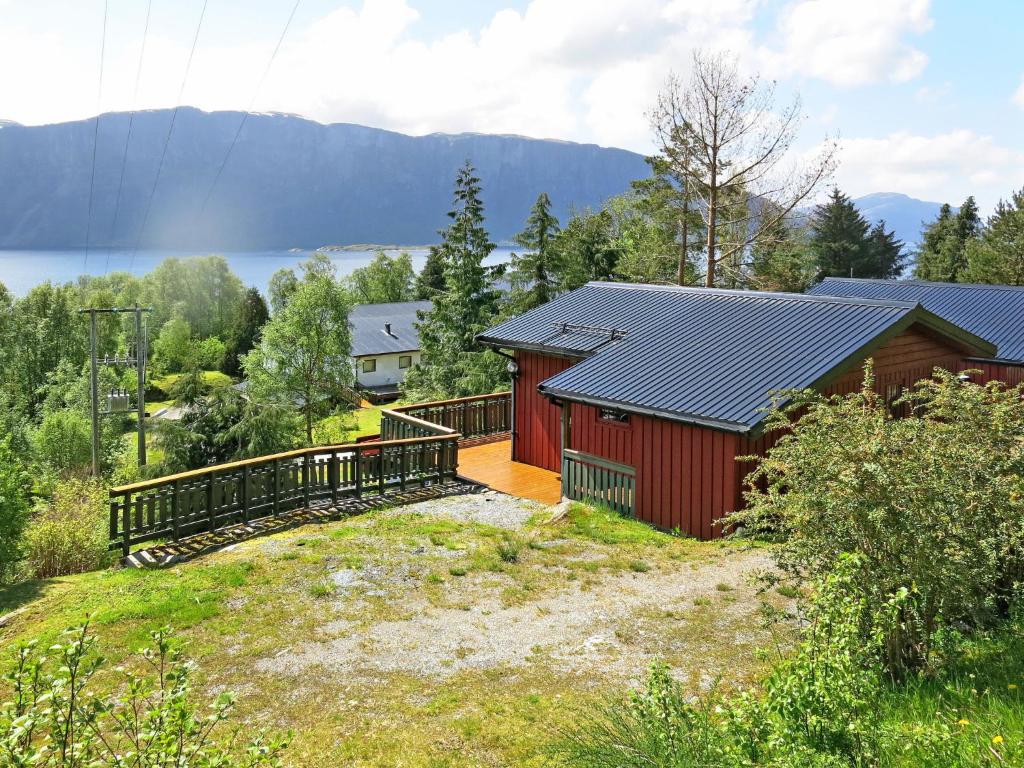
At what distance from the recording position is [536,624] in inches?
296

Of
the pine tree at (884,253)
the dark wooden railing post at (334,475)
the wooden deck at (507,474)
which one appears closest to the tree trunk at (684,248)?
the wooden deck at (507,474)

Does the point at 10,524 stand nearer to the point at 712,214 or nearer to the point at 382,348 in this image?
the point at 712,214

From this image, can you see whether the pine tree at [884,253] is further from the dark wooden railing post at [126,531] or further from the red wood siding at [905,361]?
the dark wooden railing post at [126,531]

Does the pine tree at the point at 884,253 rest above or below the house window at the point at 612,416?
above

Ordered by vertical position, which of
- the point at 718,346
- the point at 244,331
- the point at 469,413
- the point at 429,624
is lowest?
the point at 429,624

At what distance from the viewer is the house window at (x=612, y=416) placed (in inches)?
482

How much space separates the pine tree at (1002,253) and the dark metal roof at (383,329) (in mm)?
36518

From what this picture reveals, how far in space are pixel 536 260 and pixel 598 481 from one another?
66.2ft

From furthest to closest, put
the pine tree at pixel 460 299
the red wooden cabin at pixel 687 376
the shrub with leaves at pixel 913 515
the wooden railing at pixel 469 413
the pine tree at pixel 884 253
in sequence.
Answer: the pine tree at pixel 884 253
the pine tree at pixel 460 299
the wooden railing at pixel 469 413
the red wooden cabin at pixel 687 376
the shrub with leaves at pixel 913 515

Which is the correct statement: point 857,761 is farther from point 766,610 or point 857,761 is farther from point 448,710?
point 448,710

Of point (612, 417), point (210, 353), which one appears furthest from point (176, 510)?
point (210, 353)

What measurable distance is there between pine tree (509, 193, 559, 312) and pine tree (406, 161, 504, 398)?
5.90ft

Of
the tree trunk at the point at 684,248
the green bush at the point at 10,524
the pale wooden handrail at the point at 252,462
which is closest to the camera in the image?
the pale wooden handrail at the point at 252,462

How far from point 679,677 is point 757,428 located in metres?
4.79
